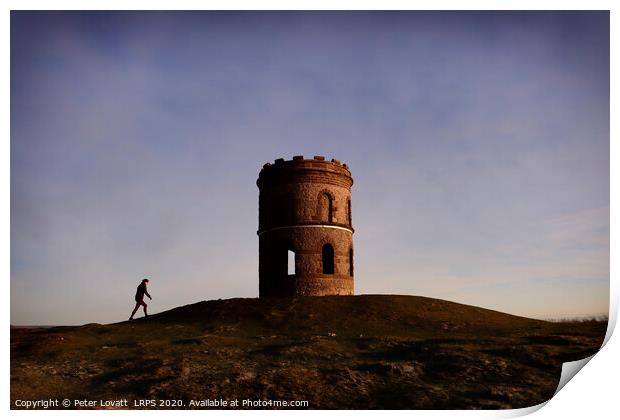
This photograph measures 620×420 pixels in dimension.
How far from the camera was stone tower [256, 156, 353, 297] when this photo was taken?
2638 centimetres

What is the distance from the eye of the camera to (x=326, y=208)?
27.4m

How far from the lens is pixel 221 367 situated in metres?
15.1

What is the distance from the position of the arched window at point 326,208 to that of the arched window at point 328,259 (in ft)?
3.97

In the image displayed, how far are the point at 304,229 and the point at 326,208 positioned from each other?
1.47m

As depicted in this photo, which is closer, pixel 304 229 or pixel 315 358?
pixel 315 358

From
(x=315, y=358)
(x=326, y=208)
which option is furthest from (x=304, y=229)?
(x=315, y=358)

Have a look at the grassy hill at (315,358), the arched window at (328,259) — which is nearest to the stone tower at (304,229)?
the arched window at (328,259)

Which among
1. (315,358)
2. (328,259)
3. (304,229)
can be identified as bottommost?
(315,358)

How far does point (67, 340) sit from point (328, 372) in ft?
26.6

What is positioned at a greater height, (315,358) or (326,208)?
(326,208)

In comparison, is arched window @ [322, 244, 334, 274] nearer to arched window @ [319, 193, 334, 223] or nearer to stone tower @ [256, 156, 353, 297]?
stone tower @ [256, 156, 353, 297]

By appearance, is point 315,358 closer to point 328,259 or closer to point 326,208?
point 328,259

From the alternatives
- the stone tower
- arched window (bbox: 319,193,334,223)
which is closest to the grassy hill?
the stone tower
